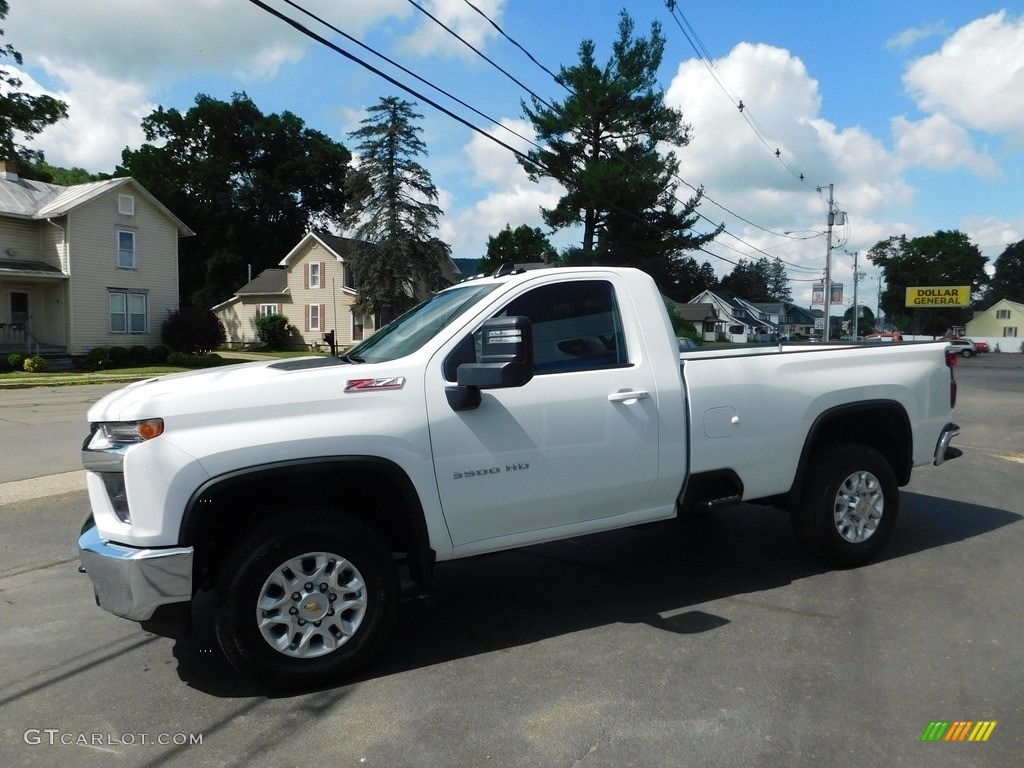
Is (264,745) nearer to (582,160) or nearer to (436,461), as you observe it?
(436,461)

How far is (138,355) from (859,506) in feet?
108

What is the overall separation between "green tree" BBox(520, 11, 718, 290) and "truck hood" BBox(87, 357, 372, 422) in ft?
86.5

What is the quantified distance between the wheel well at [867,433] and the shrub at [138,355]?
107 feet

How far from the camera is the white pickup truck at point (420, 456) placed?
11.9ft

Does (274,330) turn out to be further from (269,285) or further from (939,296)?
(939,296)

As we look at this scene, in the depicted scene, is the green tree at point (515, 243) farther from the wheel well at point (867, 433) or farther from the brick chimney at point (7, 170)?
the wheel well at point (867, 433)

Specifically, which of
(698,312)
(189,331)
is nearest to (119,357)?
(189,331)

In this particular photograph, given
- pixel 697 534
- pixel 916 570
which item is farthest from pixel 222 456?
pixel 916 570

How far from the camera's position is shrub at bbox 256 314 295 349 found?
49.2 metres

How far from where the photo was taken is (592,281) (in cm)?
480

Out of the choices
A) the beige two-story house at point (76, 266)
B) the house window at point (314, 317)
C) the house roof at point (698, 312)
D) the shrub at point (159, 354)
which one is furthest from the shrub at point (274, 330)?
the house roof at point (698, 312)

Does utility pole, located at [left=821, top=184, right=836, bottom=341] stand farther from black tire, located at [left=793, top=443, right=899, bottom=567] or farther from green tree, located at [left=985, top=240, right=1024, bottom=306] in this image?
green tree, located at [left=985, top=240, right=1024, bottom=306]

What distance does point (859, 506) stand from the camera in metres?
5.57

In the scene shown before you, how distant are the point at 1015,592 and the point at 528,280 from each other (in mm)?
3644
